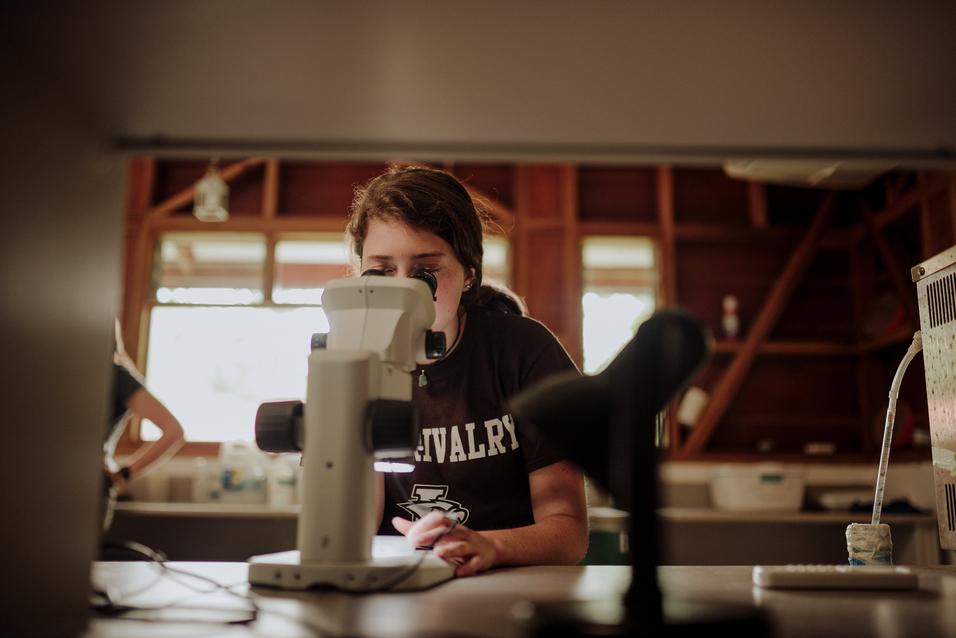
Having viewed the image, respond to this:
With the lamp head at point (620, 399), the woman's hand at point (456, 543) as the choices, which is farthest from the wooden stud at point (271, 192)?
the lamp head at point (620, 399)

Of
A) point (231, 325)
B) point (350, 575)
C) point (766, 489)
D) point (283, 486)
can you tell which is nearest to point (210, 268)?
point (231, 325)

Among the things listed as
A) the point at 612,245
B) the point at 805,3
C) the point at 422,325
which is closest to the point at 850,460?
the point at 612,245

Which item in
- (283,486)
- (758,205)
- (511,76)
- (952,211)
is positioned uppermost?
(758,205)

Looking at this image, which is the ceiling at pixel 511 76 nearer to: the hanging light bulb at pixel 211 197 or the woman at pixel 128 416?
the woman at pixel 128 416

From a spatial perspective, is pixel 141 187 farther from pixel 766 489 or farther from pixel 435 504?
pixel 435 504

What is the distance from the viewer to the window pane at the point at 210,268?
5211mm

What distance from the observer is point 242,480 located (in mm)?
4527

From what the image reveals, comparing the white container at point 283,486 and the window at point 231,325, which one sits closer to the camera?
the white container at point 283,486

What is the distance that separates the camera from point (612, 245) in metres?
5.32

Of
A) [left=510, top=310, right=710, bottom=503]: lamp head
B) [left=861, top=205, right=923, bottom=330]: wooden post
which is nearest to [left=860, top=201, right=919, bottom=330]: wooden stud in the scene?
[left=861, top=205, right=923, bottom=330]: wooden post

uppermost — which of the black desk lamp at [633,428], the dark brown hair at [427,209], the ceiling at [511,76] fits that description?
the dark brown hair at [427,209]

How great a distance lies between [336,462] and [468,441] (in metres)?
0.63

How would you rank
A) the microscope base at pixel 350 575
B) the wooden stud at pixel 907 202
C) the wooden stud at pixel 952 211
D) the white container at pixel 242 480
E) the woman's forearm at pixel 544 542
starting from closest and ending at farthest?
the microscope base at pixel 350 575, the woman's forearm at pixel 544 542, the wooden stud at pixel 952 211, the wooden stud at pixel 907 202, the white container at pixel 242 480

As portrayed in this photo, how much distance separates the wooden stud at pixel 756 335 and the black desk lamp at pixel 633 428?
454 cm
